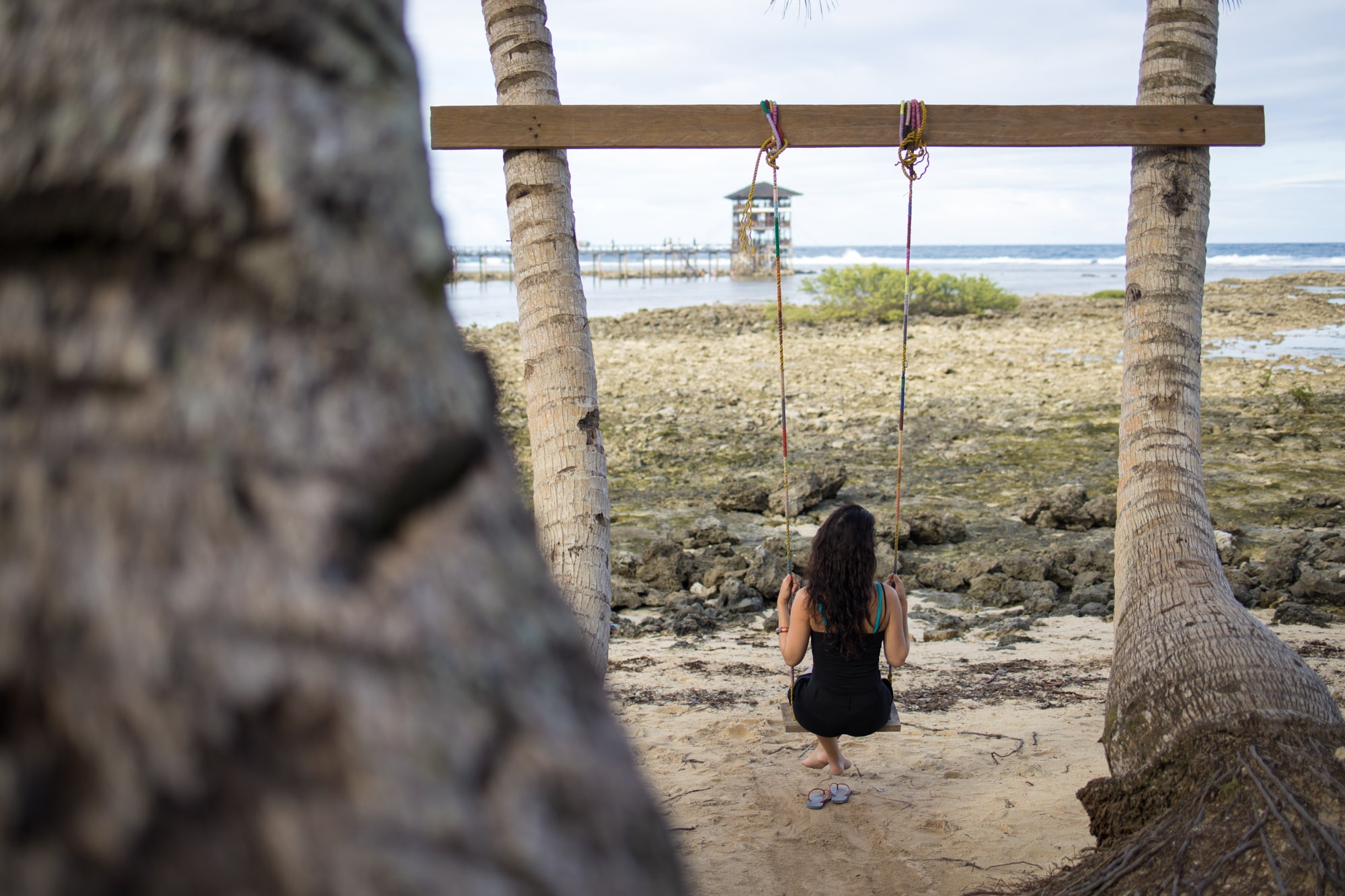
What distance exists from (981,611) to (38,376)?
703 centimetres

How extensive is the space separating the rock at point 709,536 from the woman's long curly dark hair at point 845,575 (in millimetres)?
4259

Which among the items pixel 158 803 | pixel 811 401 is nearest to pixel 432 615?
pixel 158 803

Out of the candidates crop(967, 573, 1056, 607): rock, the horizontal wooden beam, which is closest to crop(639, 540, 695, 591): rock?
crop(967, 573, 1056, 607): rock

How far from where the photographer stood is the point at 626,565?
7930mm

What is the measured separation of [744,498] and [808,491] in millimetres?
633

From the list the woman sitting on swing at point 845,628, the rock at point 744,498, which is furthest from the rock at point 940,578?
the woman sitting on swing at point 845,628

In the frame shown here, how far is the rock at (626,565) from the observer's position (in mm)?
7848

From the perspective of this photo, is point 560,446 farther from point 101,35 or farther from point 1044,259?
point 1044,259

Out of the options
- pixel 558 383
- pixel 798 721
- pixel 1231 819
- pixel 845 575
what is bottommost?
pixel 798 721

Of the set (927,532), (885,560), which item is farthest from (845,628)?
(927,532)

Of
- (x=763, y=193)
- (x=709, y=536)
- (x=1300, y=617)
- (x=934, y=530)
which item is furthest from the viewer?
(x=763, y=193)

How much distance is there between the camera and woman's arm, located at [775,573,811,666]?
421cm

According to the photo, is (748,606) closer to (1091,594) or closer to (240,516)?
(1091,594)

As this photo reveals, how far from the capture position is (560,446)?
3346 millimetres
